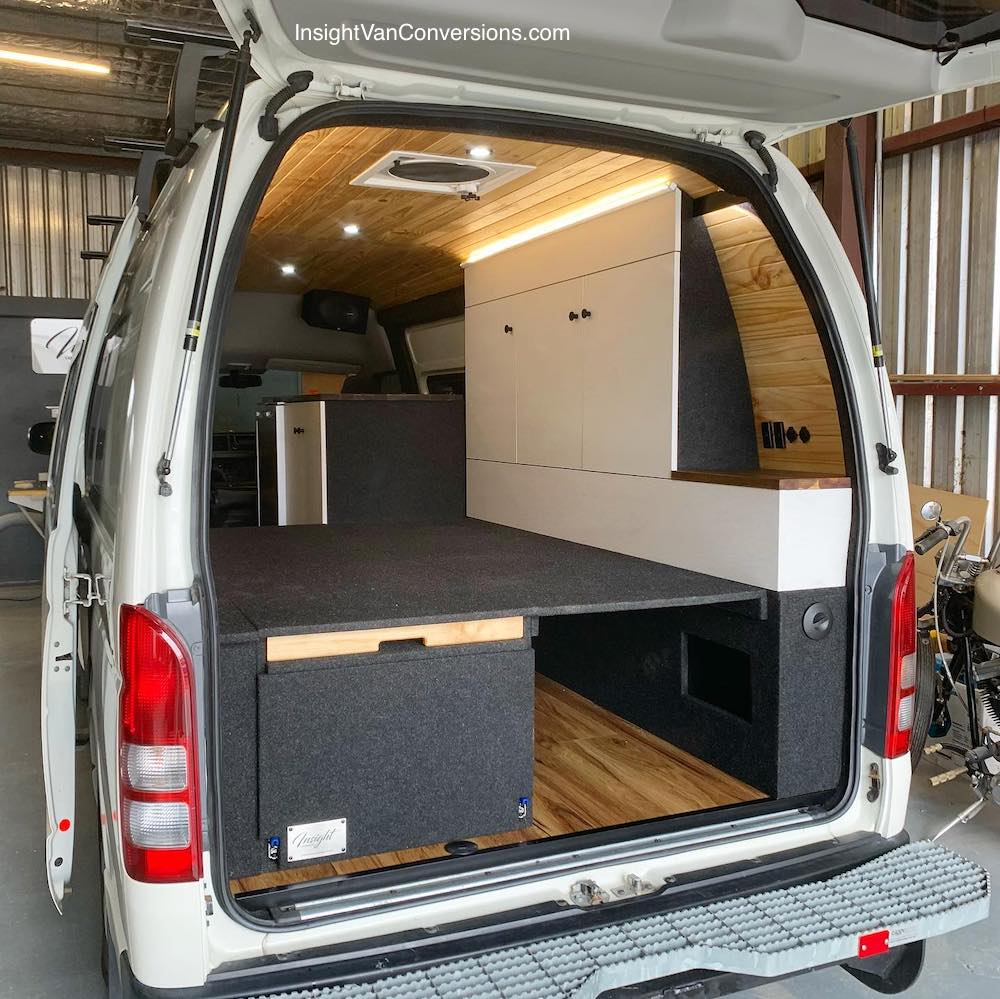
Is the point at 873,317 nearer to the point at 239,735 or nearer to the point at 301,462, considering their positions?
the point at 239,735

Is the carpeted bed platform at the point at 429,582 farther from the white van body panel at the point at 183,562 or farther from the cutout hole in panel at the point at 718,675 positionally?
the white van body panel at the point at 183,562

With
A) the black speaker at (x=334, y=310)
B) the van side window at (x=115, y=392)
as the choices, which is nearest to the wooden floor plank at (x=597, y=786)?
the van side window at (x=115, y=392)

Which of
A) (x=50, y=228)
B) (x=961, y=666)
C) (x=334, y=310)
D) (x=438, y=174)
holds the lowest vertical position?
(x=961, y=666)

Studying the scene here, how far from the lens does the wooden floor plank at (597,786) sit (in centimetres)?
201

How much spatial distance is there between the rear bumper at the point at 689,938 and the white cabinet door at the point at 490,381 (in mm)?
2334

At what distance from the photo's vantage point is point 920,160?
5.27 meters

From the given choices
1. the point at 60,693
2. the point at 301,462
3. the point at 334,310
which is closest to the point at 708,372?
the point at 60,693

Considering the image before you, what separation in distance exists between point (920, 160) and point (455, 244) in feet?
9.99

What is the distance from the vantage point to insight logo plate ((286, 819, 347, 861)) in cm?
175

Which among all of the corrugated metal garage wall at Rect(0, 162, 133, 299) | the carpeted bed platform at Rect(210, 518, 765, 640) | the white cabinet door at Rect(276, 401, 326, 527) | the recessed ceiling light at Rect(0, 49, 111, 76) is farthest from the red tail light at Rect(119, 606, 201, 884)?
the corrugated metal garage wall at Rect(0, 162, 133, 299)

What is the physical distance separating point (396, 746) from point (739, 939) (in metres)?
0.70

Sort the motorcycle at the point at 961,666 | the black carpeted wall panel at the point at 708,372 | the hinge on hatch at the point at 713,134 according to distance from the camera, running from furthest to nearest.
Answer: the motorcycle at the point at 961,666
the black carpeted wall panel at the point at 708,372
the hinge on hatch at the point at 713,134

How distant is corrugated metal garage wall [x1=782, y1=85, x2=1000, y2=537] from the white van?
277 centimetres

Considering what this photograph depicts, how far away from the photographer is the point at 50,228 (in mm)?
9062
